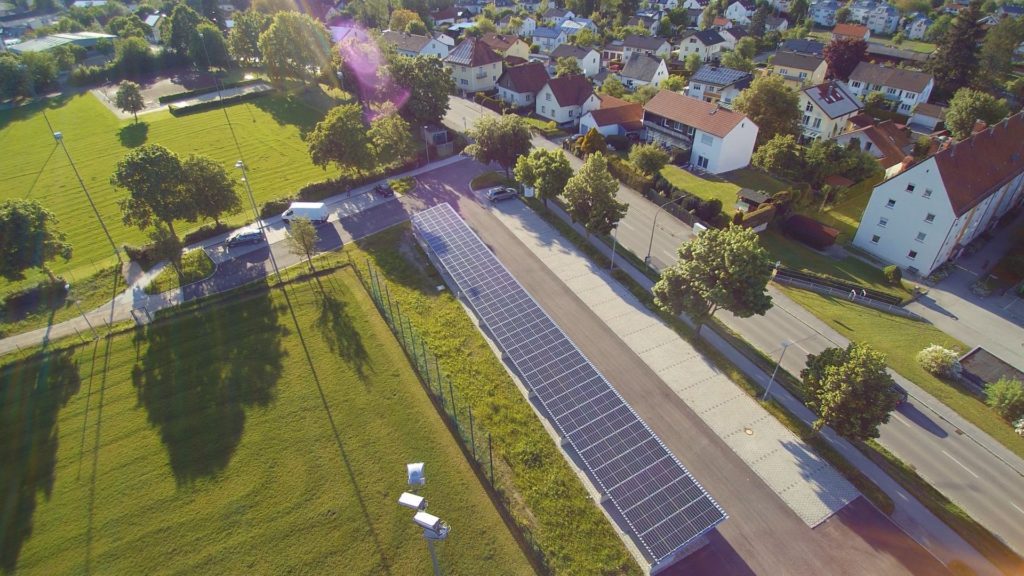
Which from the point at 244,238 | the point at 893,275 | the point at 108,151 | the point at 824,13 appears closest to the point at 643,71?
the point at 893,275

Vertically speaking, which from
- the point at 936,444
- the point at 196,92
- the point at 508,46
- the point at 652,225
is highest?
the point at 508,46

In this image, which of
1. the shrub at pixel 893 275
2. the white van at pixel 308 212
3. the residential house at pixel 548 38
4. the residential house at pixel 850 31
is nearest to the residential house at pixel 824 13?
the residential house at pixel 850 31

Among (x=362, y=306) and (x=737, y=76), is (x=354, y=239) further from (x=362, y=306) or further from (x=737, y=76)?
(x=737, y=76)

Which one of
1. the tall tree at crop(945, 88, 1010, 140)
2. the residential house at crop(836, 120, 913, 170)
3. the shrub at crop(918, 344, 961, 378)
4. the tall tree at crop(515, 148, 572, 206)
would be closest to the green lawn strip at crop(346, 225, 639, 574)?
the tall tree at crop(515, 148, 572, 206)

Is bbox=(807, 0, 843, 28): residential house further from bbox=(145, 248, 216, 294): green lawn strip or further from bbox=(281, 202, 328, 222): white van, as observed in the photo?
bbox=(145, 248, 216, 294): green lawn strip

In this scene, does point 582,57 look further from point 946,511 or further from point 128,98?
point 946,511
